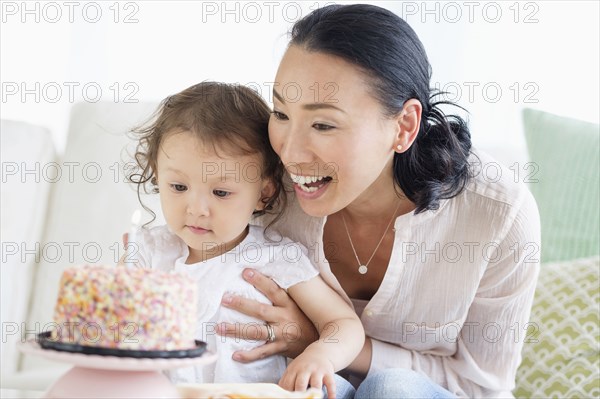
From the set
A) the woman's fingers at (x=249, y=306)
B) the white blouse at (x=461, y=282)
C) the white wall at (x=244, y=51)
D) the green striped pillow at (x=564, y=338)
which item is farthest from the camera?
the white wall at (x=244, y=51)

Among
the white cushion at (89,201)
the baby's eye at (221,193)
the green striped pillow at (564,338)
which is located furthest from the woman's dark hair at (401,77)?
the white cushion at (89,201)

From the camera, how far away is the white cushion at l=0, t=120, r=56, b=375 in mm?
2398

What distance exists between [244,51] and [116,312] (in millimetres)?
2015

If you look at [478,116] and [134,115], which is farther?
[478,116]

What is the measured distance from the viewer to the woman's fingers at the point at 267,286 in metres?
1.72

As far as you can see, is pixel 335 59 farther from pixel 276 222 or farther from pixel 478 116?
pixel 478 116

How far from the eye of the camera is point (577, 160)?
2.50m

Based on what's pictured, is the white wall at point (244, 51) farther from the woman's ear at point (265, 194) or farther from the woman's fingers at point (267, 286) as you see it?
the woman's fingers at point (267, 286)

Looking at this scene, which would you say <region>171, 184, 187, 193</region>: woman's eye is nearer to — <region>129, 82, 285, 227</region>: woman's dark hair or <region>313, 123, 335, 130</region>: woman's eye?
<region>129, 82, 285, 227</region>: woman's dark hair

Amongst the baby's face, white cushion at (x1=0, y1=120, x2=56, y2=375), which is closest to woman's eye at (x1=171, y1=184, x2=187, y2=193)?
the baby's face

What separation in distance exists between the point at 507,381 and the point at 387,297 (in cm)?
35

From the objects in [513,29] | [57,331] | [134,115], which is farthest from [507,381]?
[513,29]

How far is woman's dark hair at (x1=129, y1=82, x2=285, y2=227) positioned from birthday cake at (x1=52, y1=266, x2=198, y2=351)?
54cm

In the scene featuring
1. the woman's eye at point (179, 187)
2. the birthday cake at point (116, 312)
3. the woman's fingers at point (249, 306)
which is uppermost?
the woman's eye at point (179, 187)
